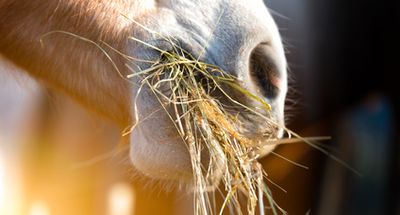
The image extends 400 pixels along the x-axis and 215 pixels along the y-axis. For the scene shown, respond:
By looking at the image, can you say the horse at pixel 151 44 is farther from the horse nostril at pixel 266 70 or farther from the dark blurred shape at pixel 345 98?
the dark blurred shape at pixel 345 98

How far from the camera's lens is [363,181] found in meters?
2.63

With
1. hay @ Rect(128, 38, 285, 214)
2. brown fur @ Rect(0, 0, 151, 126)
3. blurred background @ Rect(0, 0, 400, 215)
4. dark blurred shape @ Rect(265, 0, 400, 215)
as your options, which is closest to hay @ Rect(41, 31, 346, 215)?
hay @ Rect(128, 38, 285, 214)

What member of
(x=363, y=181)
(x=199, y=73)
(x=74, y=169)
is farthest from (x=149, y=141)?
(x=363, y=181)

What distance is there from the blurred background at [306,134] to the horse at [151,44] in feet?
3.86

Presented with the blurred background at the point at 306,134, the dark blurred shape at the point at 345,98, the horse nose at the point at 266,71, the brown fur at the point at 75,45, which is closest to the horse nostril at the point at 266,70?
the horse nose at the point at 266,71

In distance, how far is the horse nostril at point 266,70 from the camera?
115 centimetres

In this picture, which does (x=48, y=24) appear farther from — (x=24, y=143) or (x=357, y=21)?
(x=357, y=21)

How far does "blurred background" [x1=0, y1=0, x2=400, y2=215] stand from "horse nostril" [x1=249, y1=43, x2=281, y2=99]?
1.28 m

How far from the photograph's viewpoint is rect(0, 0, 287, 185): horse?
3.68ft

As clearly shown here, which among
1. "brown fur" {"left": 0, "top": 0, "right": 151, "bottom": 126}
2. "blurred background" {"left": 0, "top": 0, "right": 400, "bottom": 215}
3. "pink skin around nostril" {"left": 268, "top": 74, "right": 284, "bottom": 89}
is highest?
"pink skin around nostril" {"left": 268, "top": 74, "right": 284, "bottom": 89}

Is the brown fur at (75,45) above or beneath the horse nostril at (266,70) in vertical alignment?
beneath

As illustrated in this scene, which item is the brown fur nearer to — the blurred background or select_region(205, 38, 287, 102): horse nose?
select_region(205, 38, 287, 102): horse nose

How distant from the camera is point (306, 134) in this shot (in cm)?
280

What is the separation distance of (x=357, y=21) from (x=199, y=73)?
185cm
